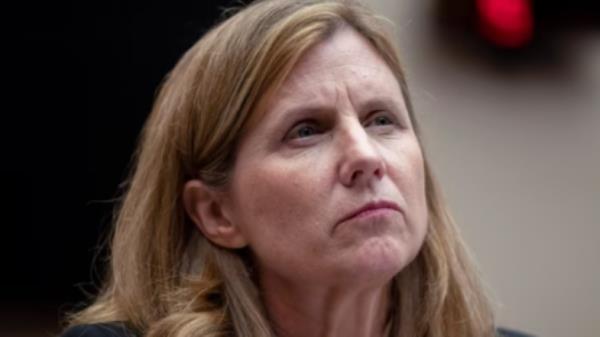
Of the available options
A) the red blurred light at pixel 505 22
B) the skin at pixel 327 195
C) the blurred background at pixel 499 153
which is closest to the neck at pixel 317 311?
the skin at pixel 327 195

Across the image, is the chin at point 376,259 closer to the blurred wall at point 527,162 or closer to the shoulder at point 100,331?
the shoulder at point 100,331

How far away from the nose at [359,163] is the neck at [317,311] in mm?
250

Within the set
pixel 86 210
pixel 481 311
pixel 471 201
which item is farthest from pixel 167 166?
pixel 471 201

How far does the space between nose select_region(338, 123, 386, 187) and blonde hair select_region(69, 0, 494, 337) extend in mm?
182

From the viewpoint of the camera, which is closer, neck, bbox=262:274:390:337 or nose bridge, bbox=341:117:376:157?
nose bridge, bbox=341:117:376:157

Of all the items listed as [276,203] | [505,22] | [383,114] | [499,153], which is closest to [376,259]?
[276,203]

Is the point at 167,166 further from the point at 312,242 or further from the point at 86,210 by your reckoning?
the point at 86,210

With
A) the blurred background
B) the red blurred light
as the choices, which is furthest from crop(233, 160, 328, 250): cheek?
the red blurred light

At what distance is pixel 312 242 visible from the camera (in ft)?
5.70

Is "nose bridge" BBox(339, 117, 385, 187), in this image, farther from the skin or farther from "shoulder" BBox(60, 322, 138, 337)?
"shoulder" BBox(60, 322, 138, 337)

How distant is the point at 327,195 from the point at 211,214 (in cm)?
32

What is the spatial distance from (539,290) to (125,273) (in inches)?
55.1

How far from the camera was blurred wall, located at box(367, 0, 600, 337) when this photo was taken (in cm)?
292

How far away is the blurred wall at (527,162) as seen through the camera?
2.92 m
